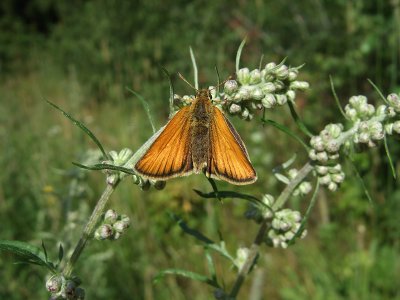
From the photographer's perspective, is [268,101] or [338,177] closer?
[268,101]

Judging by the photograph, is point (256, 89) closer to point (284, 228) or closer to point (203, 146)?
point (203, 146)

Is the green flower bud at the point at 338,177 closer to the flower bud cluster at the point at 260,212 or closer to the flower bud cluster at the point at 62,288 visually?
the flower bud cluster at the point at 260,212

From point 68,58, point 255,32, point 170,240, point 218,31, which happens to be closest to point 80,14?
point 68,58

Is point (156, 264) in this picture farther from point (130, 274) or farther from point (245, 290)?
point (245, 290)

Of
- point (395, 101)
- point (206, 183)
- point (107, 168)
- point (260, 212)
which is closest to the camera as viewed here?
point (107, 168)

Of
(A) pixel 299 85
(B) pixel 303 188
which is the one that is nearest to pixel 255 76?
(A) pixel 299 85

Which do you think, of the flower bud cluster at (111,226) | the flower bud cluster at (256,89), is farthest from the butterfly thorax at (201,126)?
the flower bud cluster at (111,226)

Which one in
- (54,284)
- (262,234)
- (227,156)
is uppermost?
(227,156)
